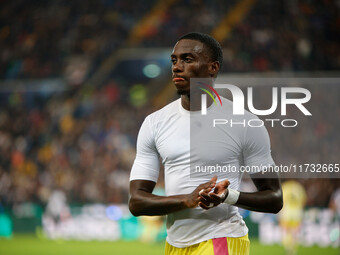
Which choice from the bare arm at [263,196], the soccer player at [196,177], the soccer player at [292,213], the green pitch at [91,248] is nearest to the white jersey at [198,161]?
the soccer player at [196,177]

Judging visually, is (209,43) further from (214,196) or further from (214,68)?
(214,196)

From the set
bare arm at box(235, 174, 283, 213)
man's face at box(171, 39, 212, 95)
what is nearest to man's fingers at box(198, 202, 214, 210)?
bare arm at box(235, 174, 283, 213)

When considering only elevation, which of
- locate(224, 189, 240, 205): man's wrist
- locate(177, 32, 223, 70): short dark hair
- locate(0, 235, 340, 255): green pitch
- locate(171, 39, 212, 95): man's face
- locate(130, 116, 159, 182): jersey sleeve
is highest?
locate(177, 32, 223, 70): short dark hair

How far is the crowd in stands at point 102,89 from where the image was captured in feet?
41.0

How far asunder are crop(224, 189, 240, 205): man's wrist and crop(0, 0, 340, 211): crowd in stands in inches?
307

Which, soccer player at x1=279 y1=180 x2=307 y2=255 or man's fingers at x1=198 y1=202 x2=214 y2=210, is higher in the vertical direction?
soccer player at x1=279 y1=180 x2=307 y2=255

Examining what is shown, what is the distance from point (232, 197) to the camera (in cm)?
319

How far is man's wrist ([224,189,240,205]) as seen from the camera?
10.4 ft

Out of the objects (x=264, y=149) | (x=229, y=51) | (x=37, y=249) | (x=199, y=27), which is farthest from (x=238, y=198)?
(x=199, y=27)

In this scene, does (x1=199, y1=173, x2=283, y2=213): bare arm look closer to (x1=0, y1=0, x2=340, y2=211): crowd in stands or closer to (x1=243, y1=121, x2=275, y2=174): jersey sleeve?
(x1=243, y1=121, x2=275, y2=174): jersey sleeve

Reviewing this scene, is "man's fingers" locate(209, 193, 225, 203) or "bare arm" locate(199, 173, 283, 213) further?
"bare arm" locate(199, 173, 283, 213)

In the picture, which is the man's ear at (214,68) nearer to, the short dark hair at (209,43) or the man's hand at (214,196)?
the short dark hair at (209,43)

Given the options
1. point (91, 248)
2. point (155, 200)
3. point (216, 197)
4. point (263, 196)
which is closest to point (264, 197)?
point (263, 196)

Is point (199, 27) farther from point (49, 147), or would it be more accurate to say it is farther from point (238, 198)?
point (238, 198)
